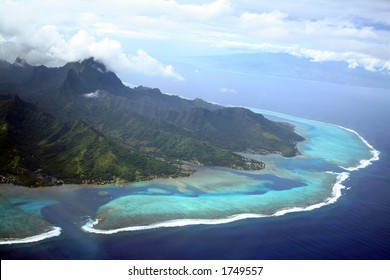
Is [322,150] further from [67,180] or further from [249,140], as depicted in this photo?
[67,180]

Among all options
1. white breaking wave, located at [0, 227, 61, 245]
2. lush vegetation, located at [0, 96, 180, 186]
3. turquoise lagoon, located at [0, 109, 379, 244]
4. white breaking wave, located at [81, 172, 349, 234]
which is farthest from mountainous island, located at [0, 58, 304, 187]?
white breaking wave, located at [81, 172, 349, 234]

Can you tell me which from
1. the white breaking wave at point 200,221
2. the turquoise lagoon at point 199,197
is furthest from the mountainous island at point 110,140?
the white breaking wave at point 200,221

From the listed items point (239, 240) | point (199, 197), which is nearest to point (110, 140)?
point (199, 197)

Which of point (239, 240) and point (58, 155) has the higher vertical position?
point (58, 155)

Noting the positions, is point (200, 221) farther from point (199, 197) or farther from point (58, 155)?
point (58, 155)

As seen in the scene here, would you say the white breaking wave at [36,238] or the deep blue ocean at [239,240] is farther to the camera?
the white breaking wave at [36,238]

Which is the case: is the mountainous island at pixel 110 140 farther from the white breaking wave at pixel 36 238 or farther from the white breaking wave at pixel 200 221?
the white breaking wave at pixel 200 221
